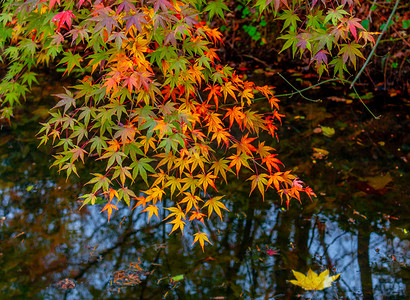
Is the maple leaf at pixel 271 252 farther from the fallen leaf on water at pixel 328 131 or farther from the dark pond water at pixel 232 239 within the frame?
the fallen leaf on water at pixel 328 131

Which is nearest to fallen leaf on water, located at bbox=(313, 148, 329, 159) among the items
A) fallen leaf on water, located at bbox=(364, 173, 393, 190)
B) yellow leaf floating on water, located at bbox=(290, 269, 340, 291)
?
fallen leaf on water, located at bbox=(364, 173, 393, 190)

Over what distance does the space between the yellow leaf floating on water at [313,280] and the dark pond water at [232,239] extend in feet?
0.12

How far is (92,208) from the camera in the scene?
322 cm

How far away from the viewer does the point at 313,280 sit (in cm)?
253

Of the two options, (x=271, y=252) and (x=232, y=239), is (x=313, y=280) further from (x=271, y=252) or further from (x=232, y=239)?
(x=232, y=239)

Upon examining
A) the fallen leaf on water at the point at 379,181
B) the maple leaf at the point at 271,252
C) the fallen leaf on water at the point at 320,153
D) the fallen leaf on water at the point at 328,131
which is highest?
the fallen leaf on water at the point at 328,131

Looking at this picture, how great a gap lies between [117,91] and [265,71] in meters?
4.18

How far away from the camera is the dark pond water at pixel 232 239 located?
2.48 m

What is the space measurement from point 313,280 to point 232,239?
0.60 metres

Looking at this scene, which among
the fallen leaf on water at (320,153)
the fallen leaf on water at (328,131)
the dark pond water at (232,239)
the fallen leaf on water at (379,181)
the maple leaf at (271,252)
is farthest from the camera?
the fallen leaf on water at (328,131)

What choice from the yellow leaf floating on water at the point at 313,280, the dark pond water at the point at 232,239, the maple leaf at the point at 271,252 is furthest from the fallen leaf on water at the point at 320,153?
the yellow leaf floating on water at the point at 313,280

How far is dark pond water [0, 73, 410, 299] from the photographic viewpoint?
248 cm

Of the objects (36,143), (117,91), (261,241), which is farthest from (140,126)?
(36,143)

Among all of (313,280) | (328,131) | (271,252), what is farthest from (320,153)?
(313,280)
